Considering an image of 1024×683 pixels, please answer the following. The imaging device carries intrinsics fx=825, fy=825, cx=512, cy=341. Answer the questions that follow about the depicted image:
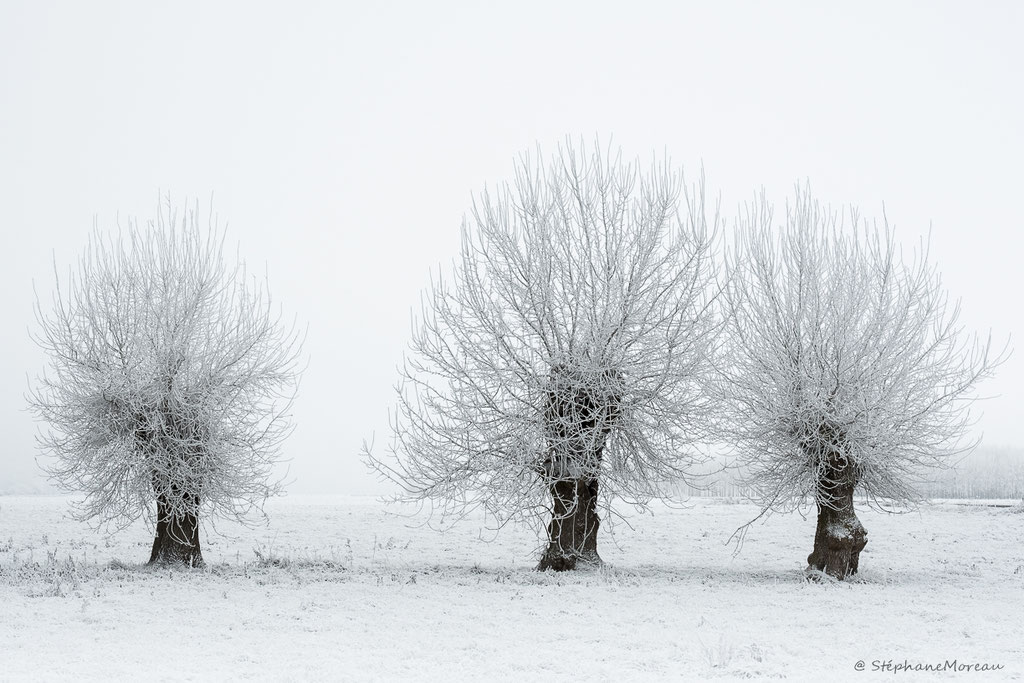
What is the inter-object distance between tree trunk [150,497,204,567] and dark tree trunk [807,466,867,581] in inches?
529

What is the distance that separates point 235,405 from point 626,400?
8523 millimetres

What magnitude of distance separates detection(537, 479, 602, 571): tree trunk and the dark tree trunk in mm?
4790

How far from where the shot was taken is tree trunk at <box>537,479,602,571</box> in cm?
1728

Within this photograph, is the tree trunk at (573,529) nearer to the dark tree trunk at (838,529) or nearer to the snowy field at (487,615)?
the snowy field at (487,615)

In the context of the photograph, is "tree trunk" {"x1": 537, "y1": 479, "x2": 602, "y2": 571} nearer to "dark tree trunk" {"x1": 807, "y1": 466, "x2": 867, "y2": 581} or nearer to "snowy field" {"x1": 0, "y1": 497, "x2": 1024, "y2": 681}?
"snowy field" {"x1": 0, "y1": 497, "x2": 1024, "y2": 681}

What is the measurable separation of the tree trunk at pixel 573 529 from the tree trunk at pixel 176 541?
758 centimetres

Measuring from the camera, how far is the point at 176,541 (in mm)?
18078

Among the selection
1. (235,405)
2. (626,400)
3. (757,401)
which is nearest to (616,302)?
(626,400)

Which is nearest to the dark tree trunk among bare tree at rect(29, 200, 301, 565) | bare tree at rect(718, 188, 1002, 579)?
bare tree at rect(718, 188, 1002, 579)

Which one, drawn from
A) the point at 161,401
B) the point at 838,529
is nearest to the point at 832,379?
the point at 838,529

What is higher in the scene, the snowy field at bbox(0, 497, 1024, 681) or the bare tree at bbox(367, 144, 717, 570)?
→ the bare tree at bbox(367, 144, 717, 570)

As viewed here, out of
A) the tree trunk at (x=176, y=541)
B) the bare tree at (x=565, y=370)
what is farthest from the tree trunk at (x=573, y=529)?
the tree trunk at (x=176, y=541)

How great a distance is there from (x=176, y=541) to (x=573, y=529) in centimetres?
869

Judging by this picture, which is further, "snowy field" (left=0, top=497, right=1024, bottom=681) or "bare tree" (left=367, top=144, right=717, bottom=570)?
"bare tree" (left=367, top=144, right=717, bottom=570)
